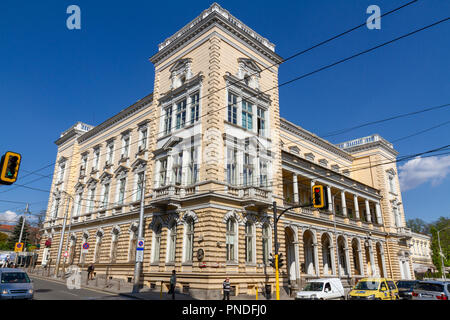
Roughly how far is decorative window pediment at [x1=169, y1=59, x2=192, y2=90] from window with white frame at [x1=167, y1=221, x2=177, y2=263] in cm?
1332

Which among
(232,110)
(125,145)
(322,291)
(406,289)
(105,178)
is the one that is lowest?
(406,289)

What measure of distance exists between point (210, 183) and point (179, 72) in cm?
1299

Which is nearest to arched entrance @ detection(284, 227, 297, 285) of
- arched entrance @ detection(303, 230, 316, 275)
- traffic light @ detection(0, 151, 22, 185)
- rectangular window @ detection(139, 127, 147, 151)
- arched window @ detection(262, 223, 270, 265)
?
arched entrance @ detection(303, 230, 316, 275)

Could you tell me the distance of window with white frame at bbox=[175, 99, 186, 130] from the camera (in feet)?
95.2

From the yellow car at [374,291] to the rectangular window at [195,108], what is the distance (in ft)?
57.3

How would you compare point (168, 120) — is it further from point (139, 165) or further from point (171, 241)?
point (171, 241)

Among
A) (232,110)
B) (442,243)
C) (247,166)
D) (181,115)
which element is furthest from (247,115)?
(442,243)

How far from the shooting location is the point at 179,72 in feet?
103

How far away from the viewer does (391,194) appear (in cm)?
5053

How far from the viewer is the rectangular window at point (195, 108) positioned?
27578 millimetres
